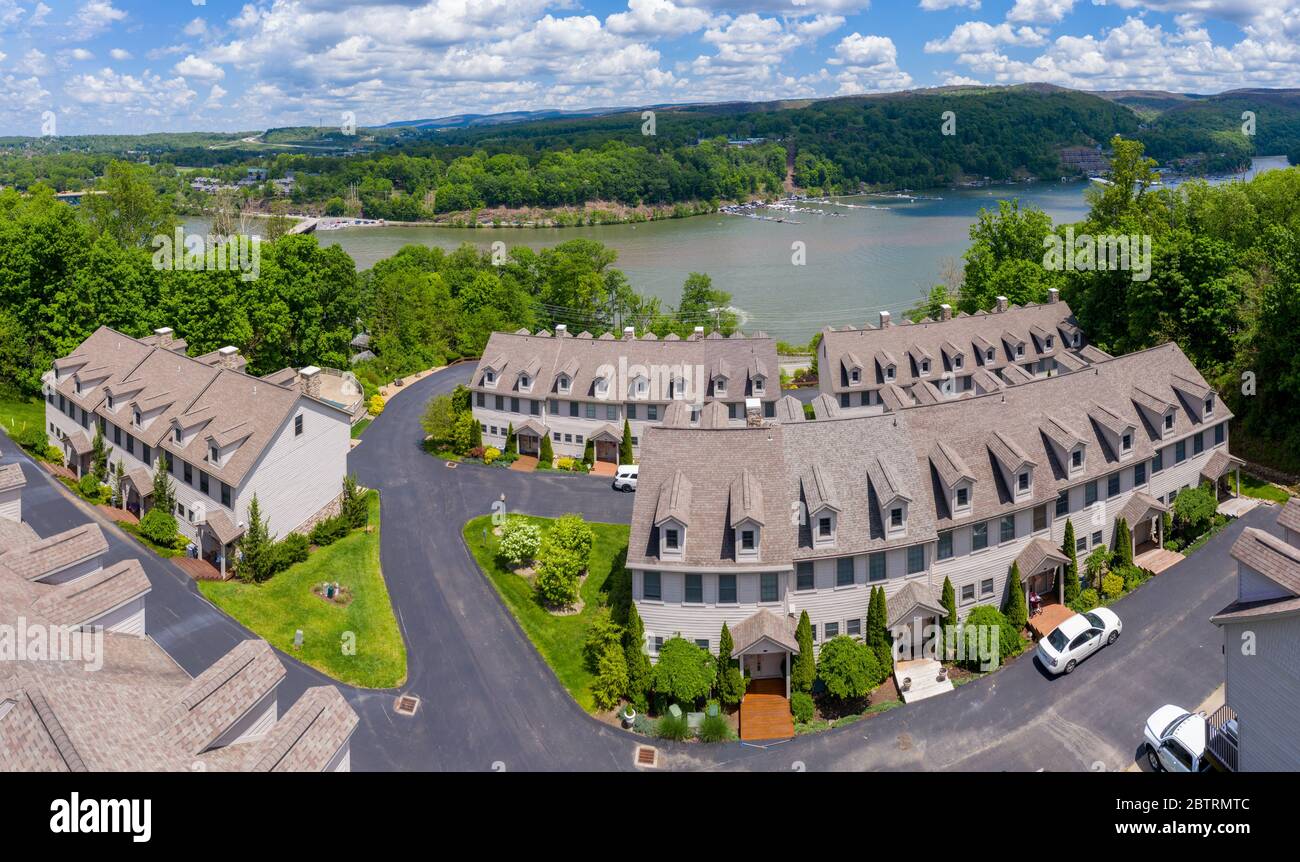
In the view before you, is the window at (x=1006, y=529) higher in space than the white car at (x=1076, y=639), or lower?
higher

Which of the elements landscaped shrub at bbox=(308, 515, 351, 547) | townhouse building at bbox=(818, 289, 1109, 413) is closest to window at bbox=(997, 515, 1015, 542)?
townhouse building at bbox=(818, 289, 1109, 413)

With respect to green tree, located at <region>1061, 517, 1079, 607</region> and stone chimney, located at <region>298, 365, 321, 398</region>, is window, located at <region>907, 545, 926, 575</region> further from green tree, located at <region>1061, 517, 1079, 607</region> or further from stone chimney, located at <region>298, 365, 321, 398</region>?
stone chimney, located at <region>298, 365, 321, 398</region>

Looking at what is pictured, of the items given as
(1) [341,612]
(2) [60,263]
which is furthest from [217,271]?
(1) [341,612]

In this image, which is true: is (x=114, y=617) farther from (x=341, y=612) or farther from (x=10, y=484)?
(x=341, y=612)

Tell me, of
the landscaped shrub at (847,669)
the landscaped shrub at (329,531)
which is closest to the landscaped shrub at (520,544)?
the landscaped shrub at (329,531)

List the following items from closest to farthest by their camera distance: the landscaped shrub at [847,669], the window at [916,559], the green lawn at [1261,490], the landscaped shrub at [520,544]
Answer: the landscaped shrub at [847,669] < the window at [916,559] < the landscaped shrub at [520,544] < the green lawn at [1261,490]

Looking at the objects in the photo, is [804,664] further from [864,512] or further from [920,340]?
[920,340]

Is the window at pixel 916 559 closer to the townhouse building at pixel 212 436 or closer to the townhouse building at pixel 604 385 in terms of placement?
the townhouse building at pixel 604 385
